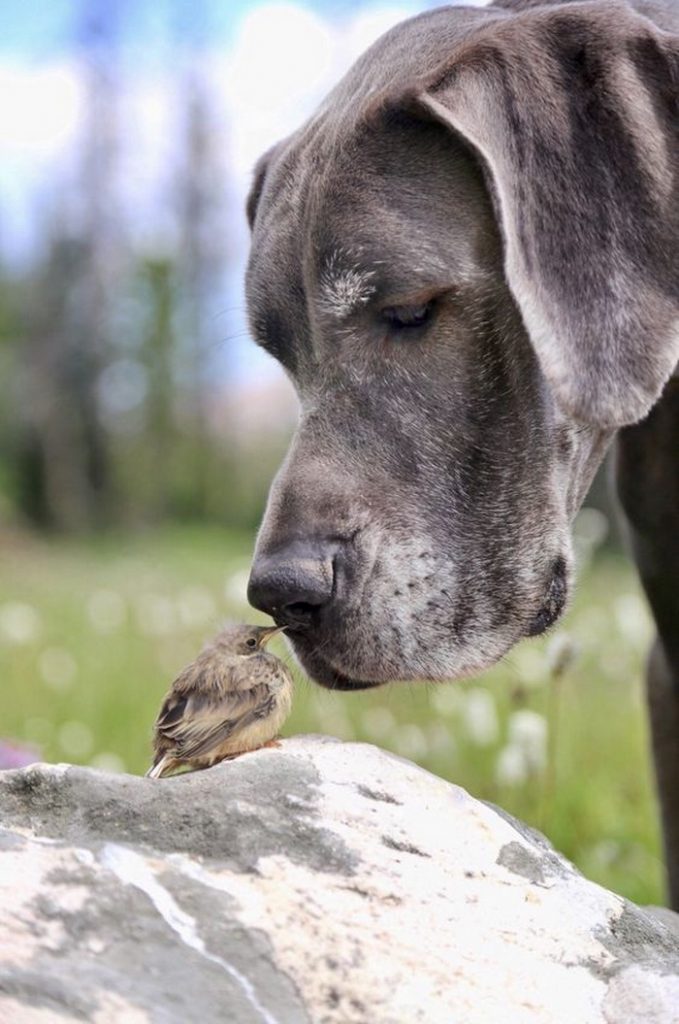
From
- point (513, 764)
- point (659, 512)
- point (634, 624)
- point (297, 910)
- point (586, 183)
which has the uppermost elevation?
point (586, 183)

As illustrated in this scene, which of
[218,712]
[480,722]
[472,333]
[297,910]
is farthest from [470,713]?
[297,910]

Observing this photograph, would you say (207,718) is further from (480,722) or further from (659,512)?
(480,722)

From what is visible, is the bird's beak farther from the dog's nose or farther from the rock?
the rock

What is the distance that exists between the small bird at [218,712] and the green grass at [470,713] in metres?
0.52

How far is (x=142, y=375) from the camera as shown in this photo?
28.6 meters

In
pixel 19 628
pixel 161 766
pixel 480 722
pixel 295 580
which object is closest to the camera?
pixel 161 766

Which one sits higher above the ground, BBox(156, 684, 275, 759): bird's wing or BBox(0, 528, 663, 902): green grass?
BBox(156, 684, 275, 759): bird's wing

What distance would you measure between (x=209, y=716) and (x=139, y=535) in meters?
23.4

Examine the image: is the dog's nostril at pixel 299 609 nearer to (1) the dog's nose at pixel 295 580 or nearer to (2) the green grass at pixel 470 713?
(1) the dog's nose at pixel 295 580

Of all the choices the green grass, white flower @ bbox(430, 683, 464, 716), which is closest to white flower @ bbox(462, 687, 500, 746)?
the green grass

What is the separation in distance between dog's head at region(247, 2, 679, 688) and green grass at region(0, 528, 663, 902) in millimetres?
265

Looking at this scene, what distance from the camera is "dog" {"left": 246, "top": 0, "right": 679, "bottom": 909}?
2488mm

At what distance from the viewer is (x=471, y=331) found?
2.62 meters

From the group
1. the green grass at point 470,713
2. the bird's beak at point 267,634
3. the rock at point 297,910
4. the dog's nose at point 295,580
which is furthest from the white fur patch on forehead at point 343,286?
the rock at point 297,910
